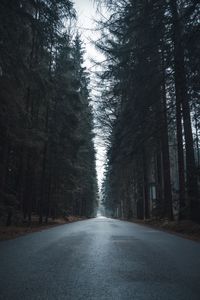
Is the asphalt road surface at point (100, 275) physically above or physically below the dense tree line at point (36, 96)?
below

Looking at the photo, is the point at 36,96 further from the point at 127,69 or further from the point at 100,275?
the point at 100,275

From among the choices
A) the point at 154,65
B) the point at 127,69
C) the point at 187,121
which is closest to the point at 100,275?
the point at 154,65

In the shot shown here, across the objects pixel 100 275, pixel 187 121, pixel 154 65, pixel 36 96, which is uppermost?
pixel 154 65

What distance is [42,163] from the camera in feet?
82.5

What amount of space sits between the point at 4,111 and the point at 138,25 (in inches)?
248

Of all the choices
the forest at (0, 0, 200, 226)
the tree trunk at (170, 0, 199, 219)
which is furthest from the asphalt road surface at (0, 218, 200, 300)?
the tree trunk at (170, 0, 199, 219)

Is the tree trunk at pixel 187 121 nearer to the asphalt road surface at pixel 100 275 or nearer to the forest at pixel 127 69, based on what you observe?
the forest at pixel 127 69

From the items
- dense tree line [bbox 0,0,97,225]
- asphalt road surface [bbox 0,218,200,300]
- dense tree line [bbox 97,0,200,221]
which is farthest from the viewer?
dense tree line [bbox 97,0,200,221]

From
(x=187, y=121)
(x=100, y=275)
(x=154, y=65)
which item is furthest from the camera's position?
(x=187, y=121)

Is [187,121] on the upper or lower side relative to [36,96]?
lower

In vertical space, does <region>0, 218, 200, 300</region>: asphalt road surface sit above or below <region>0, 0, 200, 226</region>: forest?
below

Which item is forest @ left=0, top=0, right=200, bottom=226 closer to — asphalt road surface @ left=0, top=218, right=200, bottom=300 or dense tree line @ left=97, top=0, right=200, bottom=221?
dense tree line @ left=97, top=0, right=200, bottom=221

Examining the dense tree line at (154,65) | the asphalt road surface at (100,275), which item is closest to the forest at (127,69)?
the dense tree line at (154,65)

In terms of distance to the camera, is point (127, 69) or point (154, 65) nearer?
point (154, 65)
